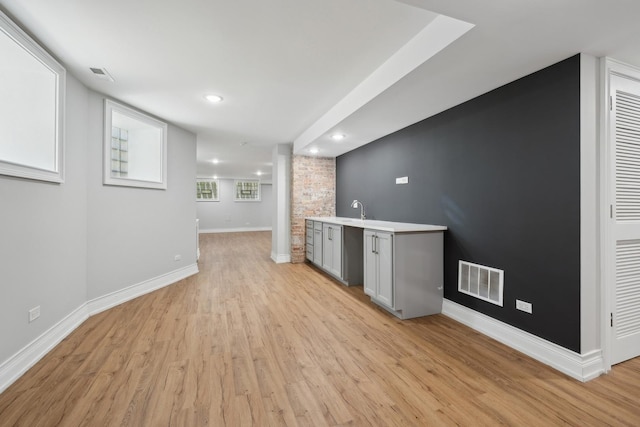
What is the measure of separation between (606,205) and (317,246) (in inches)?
156

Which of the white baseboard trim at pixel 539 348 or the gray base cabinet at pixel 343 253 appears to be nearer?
the white baseboard trim at pixel 539 348

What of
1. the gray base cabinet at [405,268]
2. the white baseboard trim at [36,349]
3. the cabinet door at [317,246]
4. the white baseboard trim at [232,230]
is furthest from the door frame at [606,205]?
the white baseboard trim at [232,230]

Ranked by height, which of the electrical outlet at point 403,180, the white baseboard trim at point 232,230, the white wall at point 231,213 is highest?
the electrical outlet at point 403,180

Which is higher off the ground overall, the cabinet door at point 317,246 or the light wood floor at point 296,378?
the cabinet door at point 317,246

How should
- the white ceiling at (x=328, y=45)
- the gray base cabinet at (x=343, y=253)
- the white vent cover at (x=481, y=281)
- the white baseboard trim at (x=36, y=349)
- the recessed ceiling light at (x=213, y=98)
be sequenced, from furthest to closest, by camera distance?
the gray base cabinet at (x=343, y=253)
the recessed ceiling light at (x=213, y=98)
the white vent cover at (x=481, y=281)
the white baseboard trim at (x=36, y=349)
the white ceiling at (x=328, y=45)

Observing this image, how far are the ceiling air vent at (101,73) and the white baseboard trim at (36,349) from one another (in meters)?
2.48

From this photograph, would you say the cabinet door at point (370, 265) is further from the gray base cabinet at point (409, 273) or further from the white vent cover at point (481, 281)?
the white vent cover at point (481, 281)

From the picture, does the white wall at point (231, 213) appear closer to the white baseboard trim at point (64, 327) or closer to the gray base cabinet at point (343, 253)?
the white baseboard trim at point (64, 327)

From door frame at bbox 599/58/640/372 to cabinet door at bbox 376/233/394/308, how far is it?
1656 millimetres

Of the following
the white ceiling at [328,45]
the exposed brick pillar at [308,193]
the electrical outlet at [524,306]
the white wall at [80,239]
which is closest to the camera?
the white ceiling at [328,45]

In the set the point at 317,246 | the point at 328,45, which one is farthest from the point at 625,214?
the point at 317,246

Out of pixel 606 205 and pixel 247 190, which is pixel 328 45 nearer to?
pixel 606 205

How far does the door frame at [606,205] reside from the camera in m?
2.01

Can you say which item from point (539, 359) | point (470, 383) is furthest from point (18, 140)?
point (539, 359)
